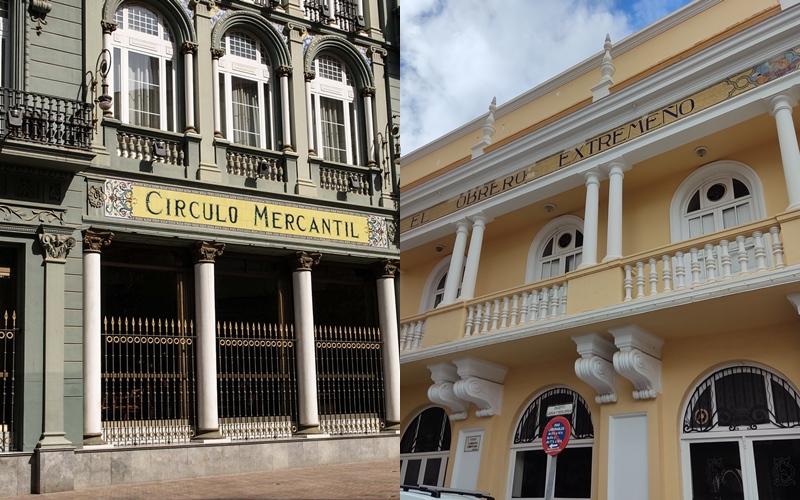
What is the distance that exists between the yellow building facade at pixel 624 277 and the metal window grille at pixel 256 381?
54.0 inches

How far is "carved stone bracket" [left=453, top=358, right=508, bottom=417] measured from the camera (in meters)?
4.88

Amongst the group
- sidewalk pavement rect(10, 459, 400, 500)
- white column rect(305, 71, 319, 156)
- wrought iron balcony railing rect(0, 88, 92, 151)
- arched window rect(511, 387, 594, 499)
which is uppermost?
white column rect(305, 71, 319, 156)

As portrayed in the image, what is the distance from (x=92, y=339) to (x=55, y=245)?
76 centimetres

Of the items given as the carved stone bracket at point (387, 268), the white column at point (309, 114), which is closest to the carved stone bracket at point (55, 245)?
the white column at point (309, 114)

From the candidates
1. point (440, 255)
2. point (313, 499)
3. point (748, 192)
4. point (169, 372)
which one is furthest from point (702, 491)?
point (169, 372)

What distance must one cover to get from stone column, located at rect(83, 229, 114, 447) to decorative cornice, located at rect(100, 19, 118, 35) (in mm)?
1759

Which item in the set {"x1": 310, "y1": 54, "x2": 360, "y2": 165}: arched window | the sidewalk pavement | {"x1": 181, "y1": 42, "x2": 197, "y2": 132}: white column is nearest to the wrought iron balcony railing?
{"x1": 181, "y1": 42, "x2": 197, "y2": 132}: white column

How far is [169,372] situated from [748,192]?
458 centimetres

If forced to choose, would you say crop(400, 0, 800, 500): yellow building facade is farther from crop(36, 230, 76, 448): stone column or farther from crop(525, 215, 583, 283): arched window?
crop(36, 230, 76, 448): stone column

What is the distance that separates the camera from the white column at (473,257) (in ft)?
21.3

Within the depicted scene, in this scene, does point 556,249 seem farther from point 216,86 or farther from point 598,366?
point 216,86

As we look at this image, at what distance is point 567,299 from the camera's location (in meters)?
6.22

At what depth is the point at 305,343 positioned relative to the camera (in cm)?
797

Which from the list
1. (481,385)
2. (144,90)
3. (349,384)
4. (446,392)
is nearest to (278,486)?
(481,385)
